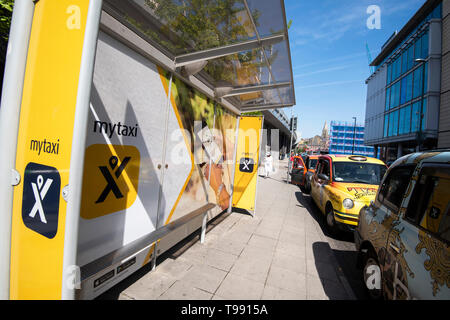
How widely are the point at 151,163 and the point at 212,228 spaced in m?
2.86

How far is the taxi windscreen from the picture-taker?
5.83m

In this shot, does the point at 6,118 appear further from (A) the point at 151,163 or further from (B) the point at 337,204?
(B) the point at 337,204

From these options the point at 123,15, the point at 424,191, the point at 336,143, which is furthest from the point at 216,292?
the point at 336,143

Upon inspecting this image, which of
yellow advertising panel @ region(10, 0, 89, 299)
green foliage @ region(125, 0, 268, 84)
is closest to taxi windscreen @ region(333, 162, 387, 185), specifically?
green foliage @ region(125, 0, 268, 84)

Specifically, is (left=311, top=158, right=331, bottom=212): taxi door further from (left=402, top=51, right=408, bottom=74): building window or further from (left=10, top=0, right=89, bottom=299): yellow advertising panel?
(left=402, top=51, right=408, bottom=74): building window

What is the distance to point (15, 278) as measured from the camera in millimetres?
1673

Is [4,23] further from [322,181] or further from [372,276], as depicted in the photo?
[322,181]

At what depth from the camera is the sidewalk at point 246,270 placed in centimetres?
291

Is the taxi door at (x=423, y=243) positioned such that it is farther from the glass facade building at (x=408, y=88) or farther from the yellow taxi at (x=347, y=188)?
the glass facade building at (x=408, y=88)

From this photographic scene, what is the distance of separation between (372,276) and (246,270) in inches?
68.2

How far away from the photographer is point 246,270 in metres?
3.53

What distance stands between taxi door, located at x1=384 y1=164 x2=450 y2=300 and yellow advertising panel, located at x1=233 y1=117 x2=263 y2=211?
413 cm

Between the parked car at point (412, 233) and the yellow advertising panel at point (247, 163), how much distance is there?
11.8 feet
